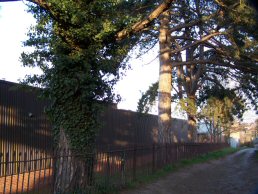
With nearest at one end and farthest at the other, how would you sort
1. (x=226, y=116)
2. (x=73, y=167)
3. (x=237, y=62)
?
(x=73, y=167)
(x=237, y=62)
(x=226, y=116)

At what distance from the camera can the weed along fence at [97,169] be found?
10.5m

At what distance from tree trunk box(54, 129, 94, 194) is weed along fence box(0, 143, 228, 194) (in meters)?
0.03

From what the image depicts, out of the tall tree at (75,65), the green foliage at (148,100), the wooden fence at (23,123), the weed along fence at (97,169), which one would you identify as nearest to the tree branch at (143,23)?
the tall tree at (75,65)

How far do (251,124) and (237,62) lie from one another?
73.1 metres

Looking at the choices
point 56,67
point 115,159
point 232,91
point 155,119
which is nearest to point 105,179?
point 115,159

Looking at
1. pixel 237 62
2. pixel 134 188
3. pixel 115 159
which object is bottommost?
pixel 134 188

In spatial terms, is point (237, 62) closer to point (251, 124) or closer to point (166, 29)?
point (166, 29)

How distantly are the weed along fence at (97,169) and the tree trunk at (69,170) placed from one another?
3 cm

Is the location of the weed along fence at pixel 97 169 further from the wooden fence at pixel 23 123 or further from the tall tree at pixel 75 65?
the wooden fence at pixel 23 123

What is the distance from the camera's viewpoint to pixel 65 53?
474 inches

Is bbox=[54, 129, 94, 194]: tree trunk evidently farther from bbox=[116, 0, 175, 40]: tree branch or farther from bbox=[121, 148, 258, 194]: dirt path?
bbox=[116, 0, 175, 40]: tree branch

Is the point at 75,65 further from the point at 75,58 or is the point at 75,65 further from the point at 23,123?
the point at 23,123

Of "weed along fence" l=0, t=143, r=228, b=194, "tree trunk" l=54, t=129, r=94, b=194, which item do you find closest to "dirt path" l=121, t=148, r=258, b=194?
"weed along fence" l=0, t=143, r=228, b=194

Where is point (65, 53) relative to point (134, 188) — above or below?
above
